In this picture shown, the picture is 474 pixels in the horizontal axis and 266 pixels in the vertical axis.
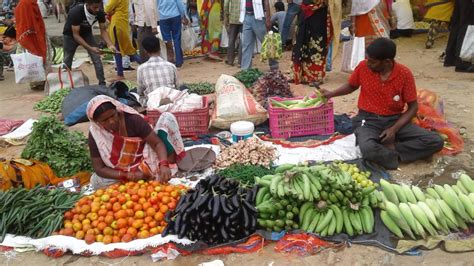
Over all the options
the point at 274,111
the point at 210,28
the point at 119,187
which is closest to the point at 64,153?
the point at 119,187

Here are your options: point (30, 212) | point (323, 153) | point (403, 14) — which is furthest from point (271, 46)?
point (30, 212)

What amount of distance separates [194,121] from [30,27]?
425cm

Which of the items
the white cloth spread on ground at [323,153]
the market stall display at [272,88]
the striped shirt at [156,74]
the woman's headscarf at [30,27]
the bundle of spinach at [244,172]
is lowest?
the white cloth spread on ground at [323,153]

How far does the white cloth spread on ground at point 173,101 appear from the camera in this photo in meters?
5.27

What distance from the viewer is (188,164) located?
14.8 ft

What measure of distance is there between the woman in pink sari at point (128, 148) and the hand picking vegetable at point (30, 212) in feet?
1.35

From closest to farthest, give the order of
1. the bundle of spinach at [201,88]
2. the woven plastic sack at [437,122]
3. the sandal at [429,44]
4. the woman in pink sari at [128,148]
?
the woman in pink sari at [128,148] → the woven plastic sack at [437,122] → the bundle of spinach at [201,88] → the sandal at [429,44]

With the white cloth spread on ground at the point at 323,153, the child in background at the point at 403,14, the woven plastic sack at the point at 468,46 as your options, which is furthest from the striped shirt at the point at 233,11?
the white cloth spread on ground at the point at 323,153

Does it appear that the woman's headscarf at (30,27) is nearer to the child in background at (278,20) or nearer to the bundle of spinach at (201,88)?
the bundle of spinach at (201,88)

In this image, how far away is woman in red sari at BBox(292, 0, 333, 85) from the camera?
687cm

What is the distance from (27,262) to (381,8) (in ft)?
20.5

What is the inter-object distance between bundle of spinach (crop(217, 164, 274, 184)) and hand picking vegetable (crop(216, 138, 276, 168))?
102mm

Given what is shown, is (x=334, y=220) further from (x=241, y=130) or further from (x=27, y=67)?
(x=27, y=67)

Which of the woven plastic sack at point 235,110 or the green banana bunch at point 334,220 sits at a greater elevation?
the woven plastic sack at point 235,110
